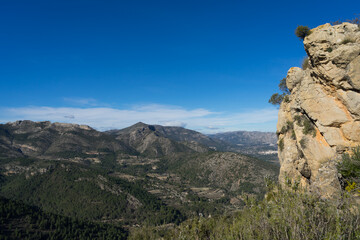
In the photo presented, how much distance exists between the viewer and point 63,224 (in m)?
106

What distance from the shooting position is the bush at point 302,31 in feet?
101

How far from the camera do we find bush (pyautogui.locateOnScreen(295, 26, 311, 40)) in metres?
30.8

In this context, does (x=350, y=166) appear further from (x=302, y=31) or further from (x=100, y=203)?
(x=100, y=203)

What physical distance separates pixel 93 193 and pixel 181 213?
8428 centimetres

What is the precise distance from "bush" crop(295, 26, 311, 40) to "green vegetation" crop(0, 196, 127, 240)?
367 ft

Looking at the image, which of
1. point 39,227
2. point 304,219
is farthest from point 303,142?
point 39,227

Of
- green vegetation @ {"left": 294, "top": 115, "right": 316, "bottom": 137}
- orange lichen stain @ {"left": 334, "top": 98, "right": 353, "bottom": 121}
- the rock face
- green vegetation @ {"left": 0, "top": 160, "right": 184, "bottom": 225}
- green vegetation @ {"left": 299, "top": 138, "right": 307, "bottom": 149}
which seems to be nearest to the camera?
the rock face

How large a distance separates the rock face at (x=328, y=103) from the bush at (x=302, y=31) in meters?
1.02

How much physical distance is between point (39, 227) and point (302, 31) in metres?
126

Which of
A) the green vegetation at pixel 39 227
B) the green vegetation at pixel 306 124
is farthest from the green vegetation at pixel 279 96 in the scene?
the green vegetation at pixel 39 227

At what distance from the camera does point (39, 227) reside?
94.9 metres

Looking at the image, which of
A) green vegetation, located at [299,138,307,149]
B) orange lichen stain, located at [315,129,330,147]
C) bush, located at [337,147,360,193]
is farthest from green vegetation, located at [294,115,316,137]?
bush, located at [337,147,360,193]

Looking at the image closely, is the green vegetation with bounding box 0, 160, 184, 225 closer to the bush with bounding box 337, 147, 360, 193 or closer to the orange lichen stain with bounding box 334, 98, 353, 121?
the bush with bounding box 337, 147, 360, 193

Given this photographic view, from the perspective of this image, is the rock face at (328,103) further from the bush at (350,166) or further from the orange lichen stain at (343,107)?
the bush at (350,166)
